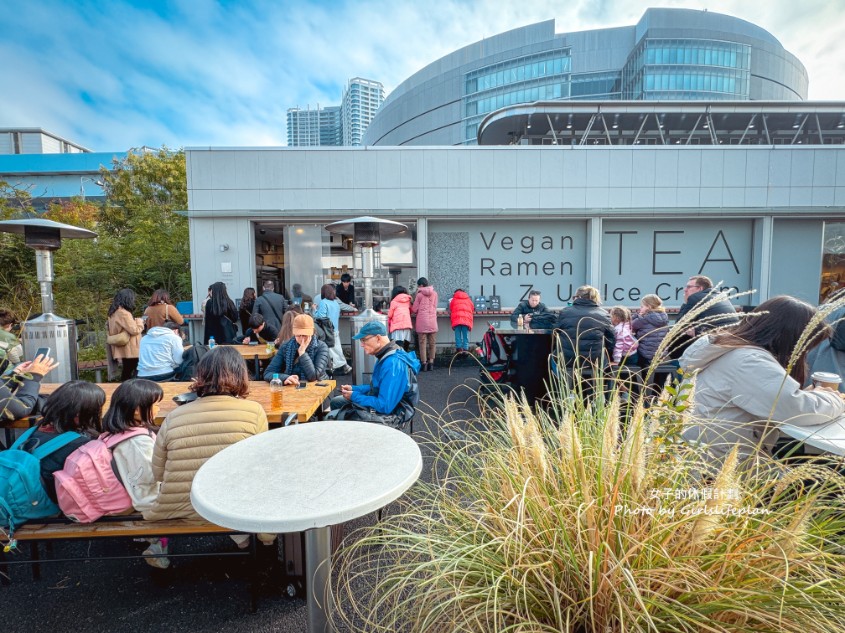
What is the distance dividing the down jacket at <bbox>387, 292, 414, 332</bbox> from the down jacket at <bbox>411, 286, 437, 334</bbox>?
692 millimetres

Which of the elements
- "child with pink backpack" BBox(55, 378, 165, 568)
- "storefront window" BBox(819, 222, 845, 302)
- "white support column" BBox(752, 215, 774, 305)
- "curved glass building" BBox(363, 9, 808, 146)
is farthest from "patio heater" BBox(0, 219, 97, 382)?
"curved glass building" BBox(363, 9, 808, 146)

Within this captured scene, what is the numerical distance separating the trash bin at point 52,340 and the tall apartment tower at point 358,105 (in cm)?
8124

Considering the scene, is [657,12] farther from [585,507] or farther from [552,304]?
[585,507]

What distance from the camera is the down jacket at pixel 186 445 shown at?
1.98 meters

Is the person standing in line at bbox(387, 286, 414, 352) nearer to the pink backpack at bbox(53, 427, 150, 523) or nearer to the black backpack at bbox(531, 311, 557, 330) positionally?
the black backpack at bbox(531, 311, 557, 330)

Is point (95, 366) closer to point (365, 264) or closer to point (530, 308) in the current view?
point (365, 264)

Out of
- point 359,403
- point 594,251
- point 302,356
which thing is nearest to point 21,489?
point 359,403

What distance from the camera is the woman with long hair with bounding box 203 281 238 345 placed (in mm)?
6191

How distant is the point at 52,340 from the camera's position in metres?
5.22

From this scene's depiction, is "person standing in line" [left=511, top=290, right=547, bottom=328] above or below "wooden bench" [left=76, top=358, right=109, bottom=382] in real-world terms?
above

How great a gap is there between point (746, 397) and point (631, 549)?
4.20 feet

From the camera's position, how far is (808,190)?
877 centimetres

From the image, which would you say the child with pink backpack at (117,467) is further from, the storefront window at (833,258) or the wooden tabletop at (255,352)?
the storefront window at (833,258)

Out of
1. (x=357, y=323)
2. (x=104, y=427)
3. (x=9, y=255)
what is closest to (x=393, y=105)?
(x=9, y=255)
